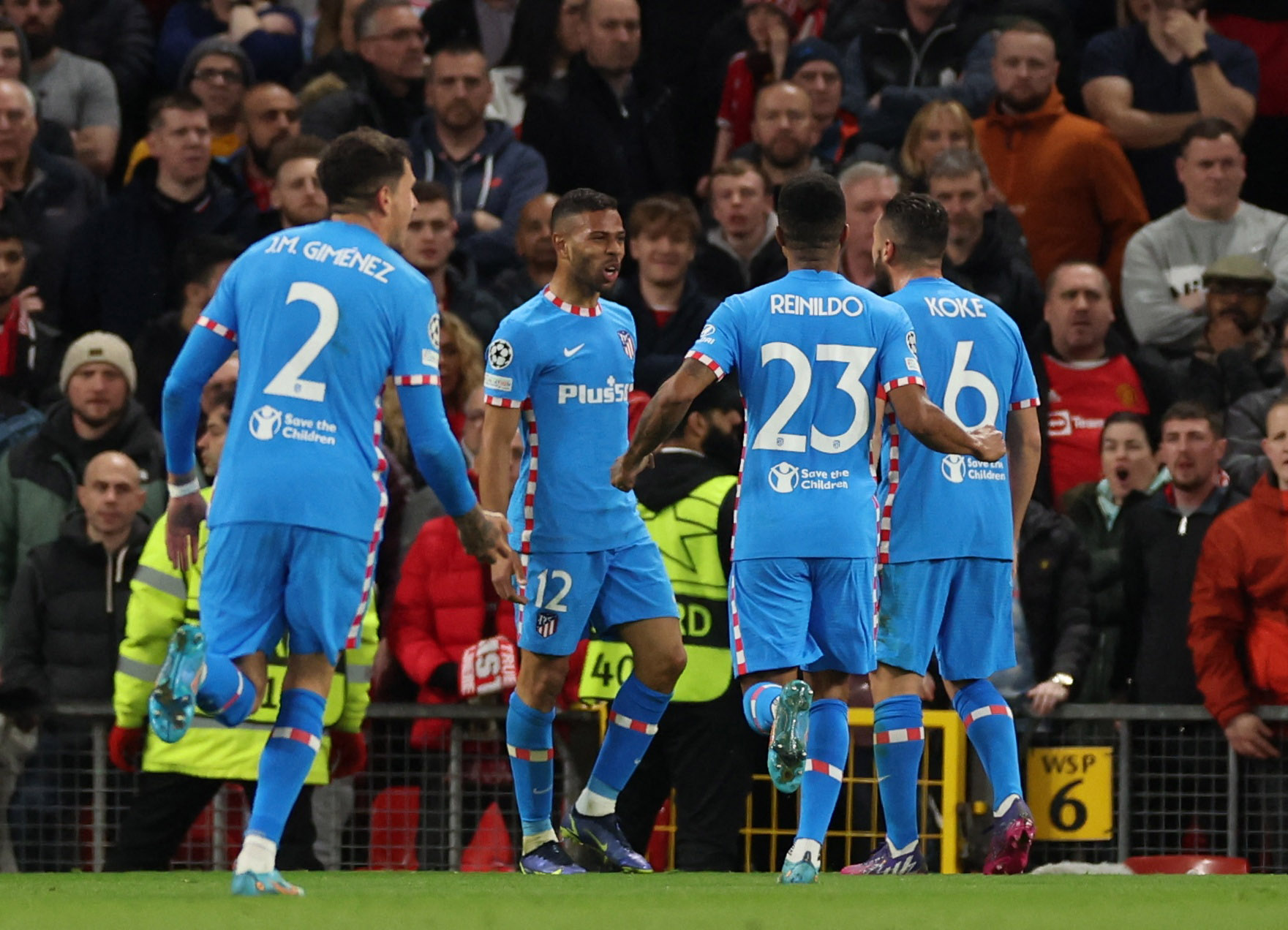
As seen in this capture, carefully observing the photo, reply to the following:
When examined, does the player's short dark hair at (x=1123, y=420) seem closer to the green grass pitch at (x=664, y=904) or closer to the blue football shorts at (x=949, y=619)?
the blue football shorts at (x=949, y=619)

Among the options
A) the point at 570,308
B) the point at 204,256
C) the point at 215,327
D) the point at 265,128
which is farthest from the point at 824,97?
the point at 215,327

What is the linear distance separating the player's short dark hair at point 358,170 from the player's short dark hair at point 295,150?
16.6 ft

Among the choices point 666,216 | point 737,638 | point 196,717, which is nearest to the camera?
point 737,638

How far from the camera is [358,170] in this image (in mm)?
7355

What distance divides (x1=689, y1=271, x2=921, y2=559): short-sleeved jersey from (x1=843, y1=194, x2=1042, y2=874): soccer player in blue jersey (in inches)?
25.7

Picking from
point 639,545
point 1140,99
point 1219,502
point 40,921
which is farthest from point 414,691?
point 1140,99

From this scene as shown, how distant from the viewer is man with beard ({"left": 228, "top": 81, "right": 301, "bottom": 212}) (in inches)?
532

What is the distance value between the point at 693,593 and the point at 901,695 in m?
1.56

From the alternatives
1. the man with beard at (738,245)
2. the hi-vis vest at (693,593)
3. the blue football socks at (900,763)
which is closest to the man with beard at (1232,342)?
the man with beard at (738,245)

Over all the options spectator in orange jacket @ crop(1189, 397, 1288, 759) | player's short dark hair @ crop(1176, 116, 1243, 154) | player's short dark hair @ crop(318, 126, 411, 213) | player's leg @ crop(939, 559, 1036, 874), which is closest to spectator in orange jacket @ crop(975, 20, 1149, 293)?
player's short dark hair @ crop(1176, 116, 1243, 154)

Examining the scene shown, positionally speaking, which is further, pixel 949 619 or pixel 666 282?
pixel 666 282

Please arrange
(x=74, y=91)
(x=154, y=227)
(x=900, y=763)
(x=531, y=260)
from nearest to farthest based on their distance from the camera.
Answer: (x=900, y=763), (x=531, y=260), (x=154, y=227), (x=74, y=91)

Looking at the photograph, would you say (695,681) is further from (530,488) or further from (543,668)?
(530,488)

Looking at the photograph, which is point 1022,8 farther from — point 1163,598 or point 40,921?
point 40,921
